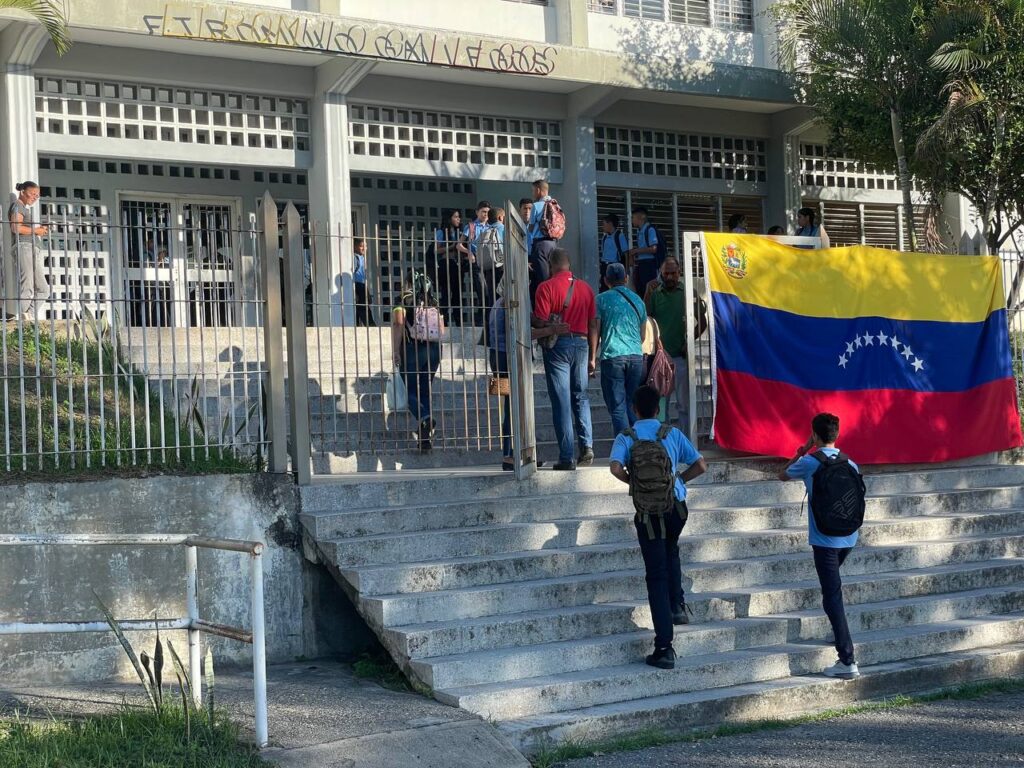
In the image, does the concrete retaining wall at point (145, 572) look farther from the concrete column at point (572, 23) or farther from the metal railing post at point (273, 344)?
the concrete column at point (572, 23)

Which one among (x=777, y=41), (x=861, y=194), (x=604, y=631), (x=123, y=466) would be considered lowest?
(x=604, y=631)

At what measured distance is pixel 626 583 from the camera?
27.9ft

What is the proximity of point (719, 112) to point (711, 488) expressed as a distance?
10440 mm

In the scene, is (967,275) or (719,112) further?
(719,112)

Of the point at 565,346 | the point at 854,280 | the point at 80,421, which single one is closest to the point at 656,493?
the point at 565,346

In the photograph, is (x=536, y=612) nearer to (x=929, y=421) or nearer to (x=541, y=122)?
(x=929, y=421)

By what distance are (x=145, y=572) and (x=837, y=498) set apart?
13.7 feet

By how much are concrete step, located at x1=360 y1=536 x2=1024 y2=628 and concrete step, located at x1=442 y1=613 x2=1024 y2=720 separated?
27.6 inches

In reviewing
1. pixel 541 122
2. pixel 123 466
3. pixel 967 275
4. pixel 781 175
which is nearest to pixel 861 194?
pixel 781 175

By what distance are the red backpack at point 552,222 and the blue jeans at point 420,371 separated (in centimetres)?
332

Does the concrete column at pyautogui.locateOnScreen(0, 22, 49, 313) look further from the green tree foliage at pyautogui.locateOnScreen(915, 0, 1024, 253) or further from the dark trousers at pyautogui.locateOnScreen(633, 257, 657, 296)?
the green tree foliage at pyautogui.locateOnScreen(915, 0, 1024, 253)

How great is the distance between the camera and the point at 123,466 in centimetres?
830

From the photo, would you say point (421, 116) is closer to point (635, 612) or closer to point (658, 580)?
point (635, 612)

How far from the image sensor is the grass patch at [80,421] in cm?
801
